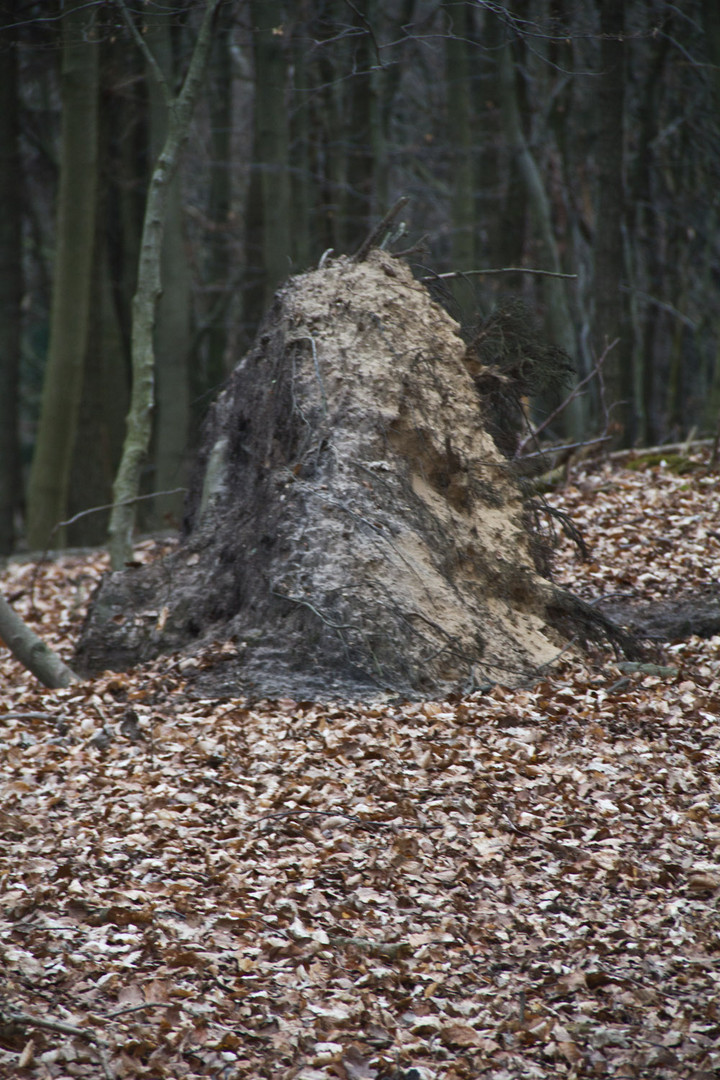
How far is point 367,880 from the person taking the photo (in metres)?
4.29

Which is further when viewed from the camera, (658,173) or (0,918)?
(658,173)

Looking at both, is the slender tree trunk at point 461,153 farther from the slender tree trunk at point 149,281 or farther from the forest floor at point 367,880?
the forest floor at point 367,880

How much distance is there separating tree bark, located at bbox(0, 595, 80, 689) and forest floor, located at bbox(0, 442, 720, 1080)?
15 centimetres

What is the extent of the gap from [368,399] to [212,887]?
144 inches

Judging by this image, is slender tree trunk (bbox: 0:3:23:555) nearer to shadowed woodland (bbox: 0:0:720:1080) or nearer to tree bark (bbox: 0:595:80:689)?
shadowed woodland (bbox: 0:0:720:1080)

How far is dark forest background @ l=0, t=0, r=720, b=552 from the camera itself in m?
11.2

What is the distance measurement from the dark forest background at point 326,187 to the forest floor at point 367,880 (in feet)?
11.1

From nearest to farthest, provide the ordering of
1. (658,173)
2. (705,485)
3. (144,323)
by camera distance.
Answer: (144,323), (705,485), (658,173)

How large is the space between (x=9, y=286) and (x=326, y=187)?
5986 millimetres

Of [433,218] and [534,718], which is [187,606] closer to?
[534,718]

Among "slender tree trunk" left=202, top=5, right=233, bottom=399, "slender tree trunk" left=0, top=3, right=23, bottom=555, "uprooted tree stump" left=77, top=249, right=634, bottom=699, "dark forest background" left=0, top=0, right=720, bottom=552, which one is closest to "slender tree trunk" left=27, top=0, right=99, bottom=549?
"dark forest background" left=0, top=0, right=720, bottom=552

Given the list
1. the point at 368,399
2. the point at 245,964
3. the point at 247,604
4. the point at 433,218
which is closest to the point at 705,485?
the point at 368,399

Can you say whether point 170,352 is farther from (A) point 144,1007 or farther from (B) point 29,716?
(A) point 144,1007

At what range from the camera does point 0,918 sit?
12.9ft
